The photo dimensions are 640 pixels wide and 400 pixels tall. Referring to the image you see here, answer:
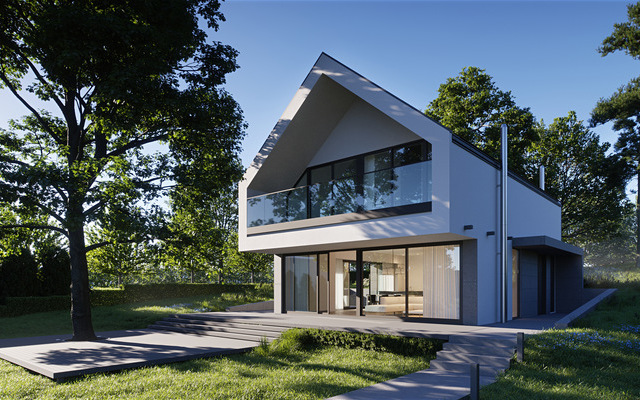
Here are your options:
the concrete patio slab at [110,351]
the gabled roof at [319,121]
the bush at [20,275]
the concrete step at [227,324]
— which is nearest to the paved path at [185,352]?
the concrete patio slab at [110,351]

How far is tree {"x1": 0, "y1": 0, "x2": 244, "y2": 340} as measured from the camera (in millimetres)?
11484

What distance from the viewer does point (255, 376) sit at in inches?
340

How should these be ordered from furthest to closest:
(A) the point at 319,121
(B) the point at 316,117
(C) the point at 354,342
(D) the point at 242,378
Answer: (A) the point at 319,121
(B) the point at 316,117
(C) the point at 354,342
(D) the point at 242,378

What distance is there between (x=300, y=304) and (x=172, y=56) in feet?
31.5

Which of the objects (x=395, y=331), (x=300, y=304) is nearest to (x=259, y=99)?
(x=300, y=304)

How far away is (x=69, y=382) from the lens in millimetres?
8281

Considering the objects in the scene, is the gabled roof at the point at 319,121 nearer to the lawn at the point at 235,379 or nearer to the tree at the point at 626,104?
the lawn at the point at 235,379

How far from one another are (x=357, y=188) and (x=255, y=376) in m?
6.80

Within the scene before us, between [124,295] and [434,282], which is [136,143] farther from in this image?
[124,295]

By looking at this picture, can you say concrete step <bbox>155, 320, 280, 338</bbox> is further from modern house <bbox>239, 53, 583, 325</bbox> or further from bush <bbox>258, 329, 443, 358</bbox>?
modern house <bbox>239, 53, 583, 325</bbox>

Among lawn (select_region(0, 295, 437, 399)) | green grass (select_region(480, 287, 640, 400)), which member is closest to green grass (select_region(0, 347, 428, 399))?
lawn (select_region(0, 295, 437, 399))

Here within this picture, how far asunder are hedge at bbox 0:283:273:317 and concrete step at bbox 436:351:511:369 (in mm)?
17343

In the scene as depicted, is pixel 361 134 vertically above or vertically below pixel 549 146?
below

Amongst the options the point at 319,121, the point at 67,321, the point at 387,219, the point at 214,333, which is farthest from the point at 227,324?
the point at 67,321
